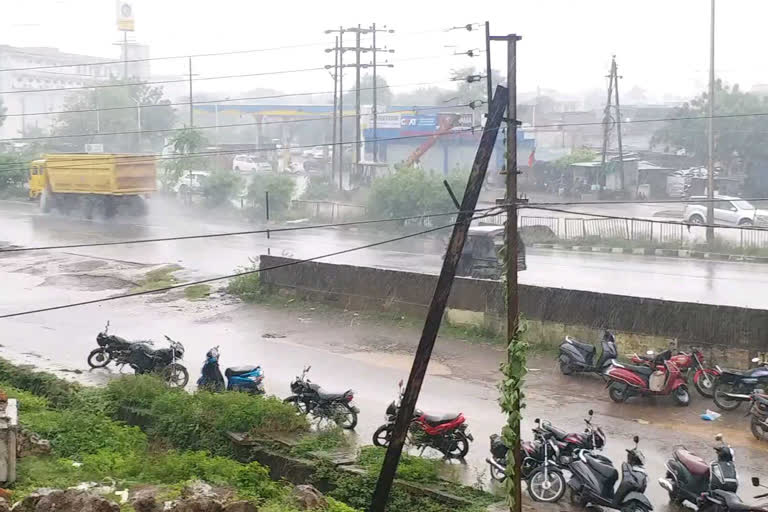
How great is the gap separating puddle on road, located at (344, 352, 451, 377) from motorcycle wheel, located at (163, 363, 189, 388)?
3369 millimetres

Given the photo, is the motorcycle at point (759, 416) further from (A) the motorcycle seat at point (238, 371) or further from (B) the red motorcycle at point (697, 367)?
(A) the motorcycle seat at point (238, 371)

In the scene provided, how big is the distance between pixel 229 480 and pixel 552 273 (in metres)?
15.1

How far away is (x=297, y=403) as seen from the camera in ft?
46.2

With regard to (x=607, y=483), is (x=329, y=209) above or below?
above

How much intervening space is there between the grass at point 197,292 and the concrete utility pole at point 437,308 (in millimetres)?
14760

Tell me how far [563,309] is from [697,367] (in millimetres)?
3204

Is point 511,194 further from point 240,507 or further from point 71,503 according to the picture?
point 71,503

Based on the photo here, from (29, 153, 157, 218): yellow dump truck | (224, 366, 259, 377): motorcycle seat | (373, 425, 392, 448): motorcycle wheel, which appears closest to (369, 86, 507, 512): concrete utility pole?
(373, 425, 392, 448): motorcycle wheel

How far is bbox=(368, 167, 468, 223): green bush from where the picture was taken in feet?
113

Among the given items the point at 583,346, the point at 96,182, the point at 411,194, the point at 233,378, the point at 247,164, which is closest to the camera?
the point at 233,378

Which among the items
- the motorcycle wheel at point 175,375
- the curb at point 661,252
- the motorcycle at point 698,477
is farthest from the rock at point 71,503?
the curb at point 661,252

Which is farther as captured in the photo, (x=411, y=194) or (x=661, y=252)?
(x=411, y=194)

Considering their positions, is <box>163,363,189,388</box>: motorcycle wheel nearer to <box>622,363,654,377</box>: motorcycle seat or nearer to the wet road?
<box>622,363,654,377</box>: motorcycle seat

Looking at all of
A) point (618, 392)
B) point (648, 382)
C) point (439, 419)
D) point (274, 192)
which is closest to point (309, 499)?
point (439, 419)
